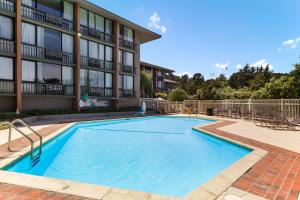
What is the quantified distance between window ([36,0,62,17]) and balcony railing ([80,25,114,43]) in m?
2.45

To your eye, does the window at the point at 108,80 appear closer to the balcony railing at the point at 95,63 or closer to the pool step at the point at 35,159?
the balcony railing at the point at 95,63

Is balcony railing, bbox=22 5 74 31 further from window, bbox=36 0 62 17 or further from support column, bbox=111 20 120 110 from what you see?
support column, bbox=111 20 120 110

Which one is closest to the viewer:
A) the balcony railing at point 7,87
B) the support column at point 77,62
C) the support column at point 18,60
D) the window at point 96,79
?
the balcony railing at point 7,87

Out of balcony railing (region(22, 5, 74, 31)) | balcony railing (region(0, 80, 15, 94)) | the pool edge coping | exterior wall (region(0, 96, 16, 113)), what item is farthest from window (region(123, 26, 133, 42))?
the pool edge coping

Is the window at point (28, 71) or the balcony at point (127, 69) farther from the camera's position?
the balcony at point (127, 69)

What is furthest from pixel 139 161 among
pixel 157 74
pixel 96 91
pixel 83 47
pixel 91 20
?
pixel 157 74

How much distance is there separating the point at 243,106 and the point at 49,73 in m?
16.2

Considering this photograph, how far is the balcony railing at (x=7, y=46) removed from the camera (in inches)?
613

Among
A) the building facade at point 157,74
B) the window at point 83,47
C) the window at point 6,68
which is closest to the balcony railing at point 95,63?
the window at point 83,47

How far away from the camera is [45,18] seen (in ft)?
60.1

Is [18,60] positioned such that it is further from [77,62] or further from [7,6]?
[77,62]

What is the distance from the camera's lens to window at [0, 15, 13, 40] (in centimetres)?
1573

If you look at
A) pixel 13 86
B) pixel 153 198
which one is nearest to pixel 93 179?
pixel 153 198

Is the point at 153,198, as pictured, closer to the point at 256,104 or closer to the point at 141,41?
the point at 256,104
